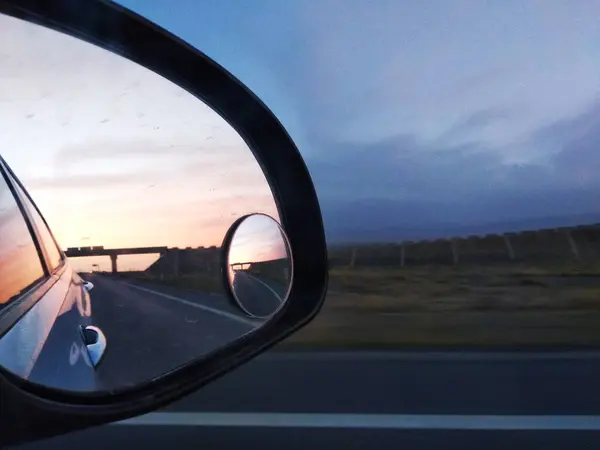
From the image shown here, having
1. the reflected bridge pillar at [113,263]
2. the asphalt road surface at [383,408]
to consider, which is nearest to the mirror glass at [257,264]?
the reflected bridge pillar at [113,263]

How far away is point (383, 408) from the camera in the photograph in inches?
218

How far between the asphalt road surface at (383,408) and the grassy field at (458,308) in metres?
1.10

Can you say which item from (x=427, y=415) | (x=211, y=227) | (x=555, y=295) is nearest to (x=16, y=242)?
(x=211, y=227)

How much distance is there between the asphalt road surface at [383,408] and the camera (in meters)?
4.85

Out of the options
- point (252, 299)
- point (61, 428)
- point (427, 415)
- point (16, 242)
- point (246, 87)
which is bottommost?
point (427, 415)

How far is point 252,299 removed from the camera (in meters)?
2.69

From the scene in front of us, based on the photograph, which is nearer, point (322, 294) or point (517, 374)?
point (322, 294)

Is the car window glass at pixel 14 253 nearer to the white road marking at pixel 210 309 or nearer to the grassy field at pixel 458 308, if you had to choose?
the white road marking at pixel 210 309

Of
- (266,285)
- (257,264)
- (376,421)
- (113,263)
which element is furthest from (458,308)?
(113,263)

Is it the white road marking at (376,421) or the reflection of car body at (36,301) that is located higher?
the reflection of car body at (36,301)

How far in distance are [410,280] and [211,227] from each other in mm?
10753

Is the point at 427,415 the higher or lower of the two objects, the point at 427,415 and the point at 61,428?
the lower

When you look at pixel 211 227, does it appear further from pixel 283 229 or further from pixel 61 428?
pixel 61 428

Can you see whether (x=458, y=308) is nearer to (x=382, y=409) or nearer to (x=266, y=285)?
(x=382, y=409)
